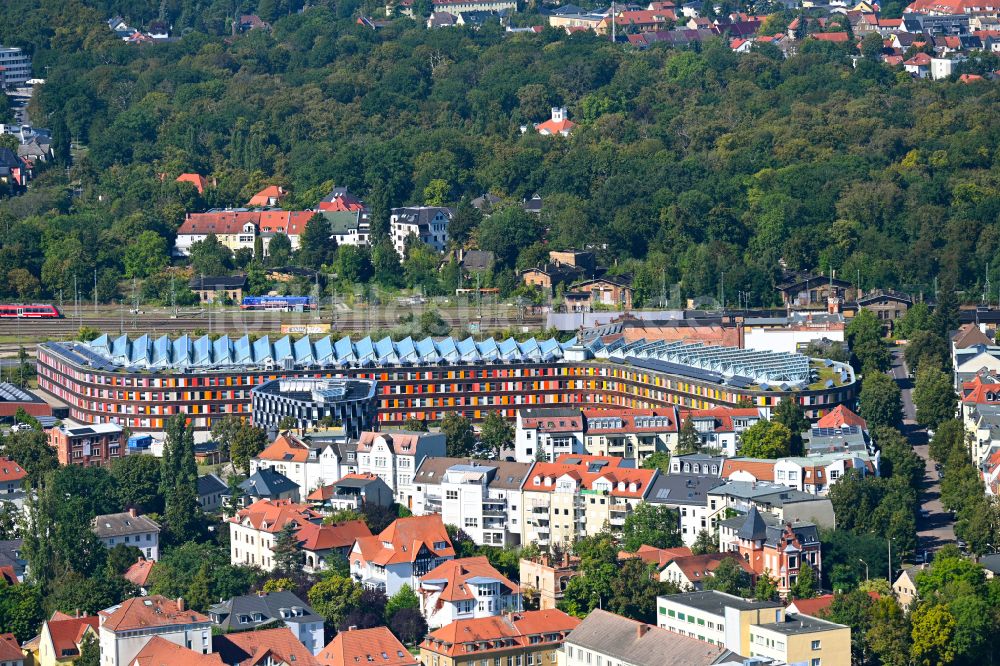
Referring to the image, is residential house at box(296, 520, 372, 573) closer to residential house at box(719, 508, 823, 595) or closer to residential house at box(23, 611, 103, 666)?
residential house at box(23, 611, 103, 666)

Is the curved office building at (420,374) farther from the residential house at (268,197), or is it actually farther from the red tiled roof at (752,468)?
the residential house at (268,197)

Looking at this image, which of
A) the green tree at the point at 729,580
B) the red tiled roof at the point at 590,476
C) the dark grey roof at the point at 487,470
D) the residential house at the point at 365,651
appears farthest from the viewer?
the dark grey roof at the point at 487,470

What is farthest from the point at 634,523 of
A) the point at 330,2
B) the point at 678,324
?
the point at 330,2

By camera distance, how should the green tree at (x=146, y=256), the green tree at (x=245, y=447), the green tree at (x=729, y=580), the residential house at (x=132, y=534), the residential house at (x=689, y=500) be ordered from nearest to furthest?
the green tree at (x=729, y=580), the residential house at (x=689, y=500), the residential house at (x=132, y=534), the green tree at (x=245, y=447), the green tree at (x=146, y=256)

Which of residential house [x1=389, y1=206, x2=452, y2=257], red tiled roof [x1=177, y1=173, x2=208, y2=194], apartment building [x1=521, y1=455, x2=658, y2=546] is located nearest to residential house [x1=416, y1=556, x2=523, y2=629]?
apartment building [x1=521, y1=455, x2=658, y2=546]

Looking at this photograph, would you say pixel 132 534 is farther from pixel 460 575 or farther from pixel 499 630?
pixel 499 630

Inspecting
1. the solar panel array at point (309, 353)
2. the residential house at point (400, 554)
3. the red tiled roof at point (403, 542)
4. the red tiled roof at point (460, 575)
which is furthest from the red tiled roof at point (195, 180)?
the red tiled roof at point (460, 575)
